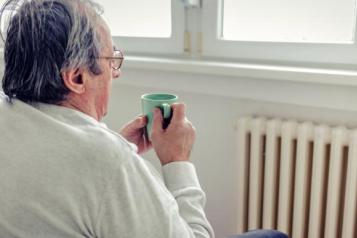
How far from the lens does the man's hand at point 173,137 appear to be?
0.83 metres

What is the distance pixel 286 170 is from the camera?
1360 millimetres

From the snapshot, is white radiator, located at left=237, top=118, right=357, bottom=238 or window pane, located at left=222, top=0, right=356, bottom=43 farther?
window pane, located at left=222, top=0, right=356, bottom=43

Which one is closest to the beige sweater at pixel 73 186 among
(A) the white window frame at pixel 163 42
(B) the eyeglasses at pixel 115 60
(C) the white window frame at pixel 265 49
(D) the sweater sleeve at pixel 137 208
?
(D) the sweater sleeve at pixel 137 208

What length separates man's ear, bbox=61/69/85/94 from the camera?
0.69 metres

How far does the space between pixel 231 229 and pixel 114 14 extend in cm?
100

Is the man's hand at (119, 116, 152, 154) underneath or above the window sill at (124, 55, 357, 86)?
underneath

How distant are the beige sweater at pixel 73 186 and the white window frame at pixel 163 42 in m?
1.07

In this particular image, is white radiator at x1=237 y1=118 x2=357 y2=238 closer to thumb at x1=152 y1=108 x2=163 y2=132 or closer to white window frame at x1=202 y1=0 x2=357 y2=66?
white window frame at x1=202 y1=0 x2=357 y2=66

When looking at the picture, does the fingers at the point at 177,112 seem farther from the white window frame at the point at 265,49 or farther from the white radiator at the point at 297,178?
the white window frame at the point at 265,49

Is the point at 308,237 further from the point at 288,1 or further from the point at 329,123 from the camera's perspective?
the point at 288,1

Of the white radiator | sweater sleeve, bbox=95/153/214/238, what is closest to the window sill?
the white radiator

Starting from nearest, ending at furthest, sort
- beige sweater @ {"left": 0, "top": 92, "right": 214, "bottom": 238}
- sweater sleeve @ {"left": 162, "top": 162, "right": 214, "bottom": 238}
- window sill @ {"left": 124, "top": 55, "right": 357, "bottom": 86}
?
beige sweater @ {"left": 0, "top": 92, "right": 214, "bottom": 238}, sweater sleeve @ {"left": 162, "top": 162, "right": 214, "bottom": 238}, window sill @ {"left": 124, "top": 55, "right": 357, "bottom": 86}

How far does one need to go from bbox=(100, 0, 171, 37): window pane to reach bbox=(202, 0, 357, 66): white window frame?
0.19m

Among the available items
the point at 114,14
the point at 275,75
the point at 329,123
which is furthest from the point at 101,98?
the point at 114,14
